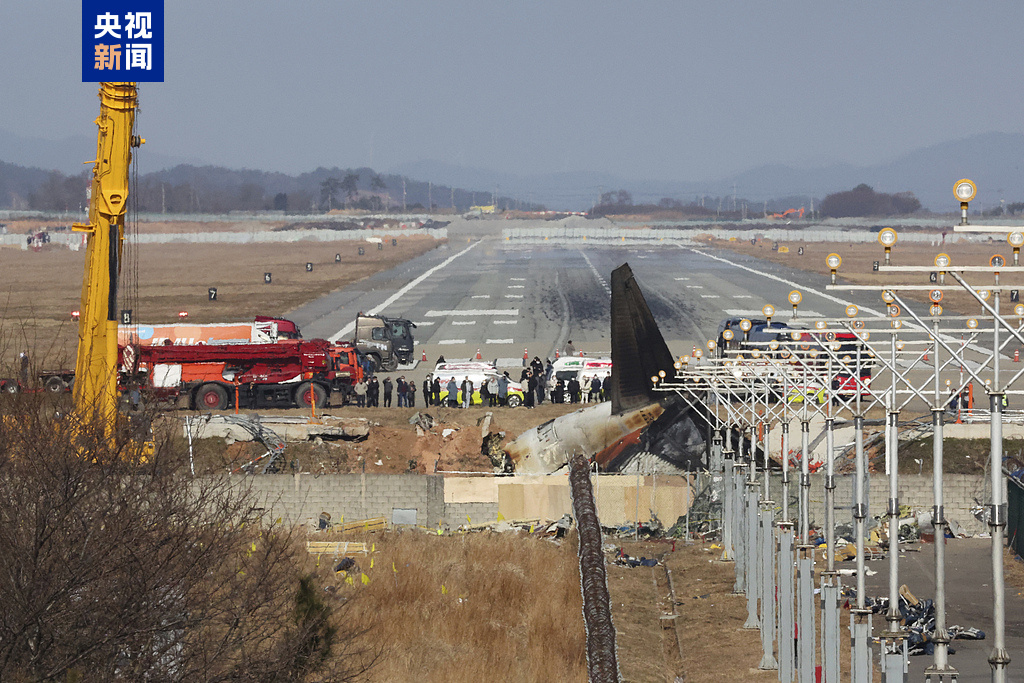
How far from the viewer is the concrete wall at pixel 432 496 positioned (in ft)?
131

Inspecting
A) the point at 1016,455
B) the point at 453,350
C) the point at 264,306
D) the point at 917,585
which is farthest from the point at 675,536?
the point at 264,306

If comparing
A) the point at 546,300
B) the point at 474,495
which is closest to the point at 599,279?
the point at 546,300

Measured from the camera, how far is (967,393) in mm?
52344

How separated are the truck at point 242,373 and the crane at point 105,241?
62.2 ft

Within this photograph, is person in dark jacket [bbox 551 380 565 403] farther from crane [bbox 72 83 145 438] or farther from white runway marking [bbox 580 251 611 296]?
white runway marking [bbox 580 251 611 296]

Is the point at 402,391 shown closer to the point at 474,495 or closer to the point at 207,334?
the point at 207,334

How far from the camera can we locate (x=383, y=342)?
2633 inches

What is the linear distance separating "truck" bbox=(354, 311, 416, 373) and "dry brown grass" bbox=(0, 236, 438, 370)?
1469cm

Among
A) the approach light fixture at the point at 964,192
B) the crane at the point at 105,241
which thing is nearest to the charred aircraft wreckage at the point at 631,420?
the crane at the point at 105,241

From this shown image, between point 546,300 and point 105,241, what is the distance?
7369 centimetres

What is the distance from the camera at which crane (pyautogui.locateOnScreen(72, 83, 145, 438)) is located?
110 ft

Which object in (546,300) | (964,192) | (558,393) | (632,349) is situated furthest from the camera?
(546,300)

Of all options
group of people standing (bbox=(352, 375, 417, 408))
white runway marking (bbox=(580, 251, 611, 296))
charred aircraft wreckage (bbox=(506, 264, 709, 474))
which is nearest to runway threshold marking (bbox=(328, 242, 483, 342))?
white runway marking (bbox=(580, 251, 611, 296))

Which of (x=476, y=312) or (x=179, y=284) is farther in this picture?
(x=179, y=284)
